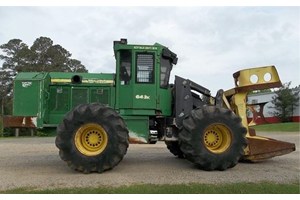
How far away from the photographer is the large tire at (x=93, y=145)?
995cm

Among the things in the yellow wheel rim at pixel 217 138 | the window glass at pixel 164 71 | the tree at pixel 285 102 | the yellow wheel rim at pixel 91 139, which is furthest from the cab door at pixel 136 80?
the tree at pixel 285 102

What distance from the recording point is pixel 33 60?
5538 cm

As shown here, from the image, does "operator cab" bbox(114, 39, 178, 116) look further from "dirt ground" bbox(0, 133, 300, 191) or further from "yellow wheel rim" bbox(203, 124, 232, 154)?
"dirt ground" bbox(0, 133, 300, 191)

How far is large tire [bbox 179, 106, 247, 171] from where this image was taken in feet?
34.3

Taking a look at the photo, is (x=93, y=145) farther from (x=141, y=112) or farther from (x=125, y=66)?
(x=125, y=66)

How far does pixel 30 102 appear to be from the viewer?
36.5ft

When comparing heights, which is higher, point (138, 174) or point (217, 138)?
point (217, 138)

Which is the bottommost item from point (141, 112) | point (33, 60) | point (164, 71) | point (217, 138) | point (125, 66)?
point (217, 138)

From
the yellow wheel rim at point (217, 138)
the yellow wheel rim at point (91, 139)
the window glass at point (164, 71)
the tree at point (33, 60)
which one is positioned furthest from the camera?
the tree at point (33, 60)

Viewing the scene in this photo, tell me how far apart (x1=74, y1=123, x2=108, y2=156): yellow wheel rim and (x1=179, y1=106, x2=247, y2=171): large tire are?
7.10 ft

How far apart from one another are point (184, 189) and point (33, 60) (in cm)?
5096

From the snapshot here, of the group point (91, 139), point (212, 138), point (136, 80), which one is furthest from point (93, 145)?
point (212, 138)

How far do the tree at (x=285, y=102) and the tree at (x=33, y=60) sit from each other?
3140cm

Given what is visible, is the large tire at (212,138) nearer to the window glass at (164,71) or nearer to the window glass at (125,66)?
the window glass at (164,71)
